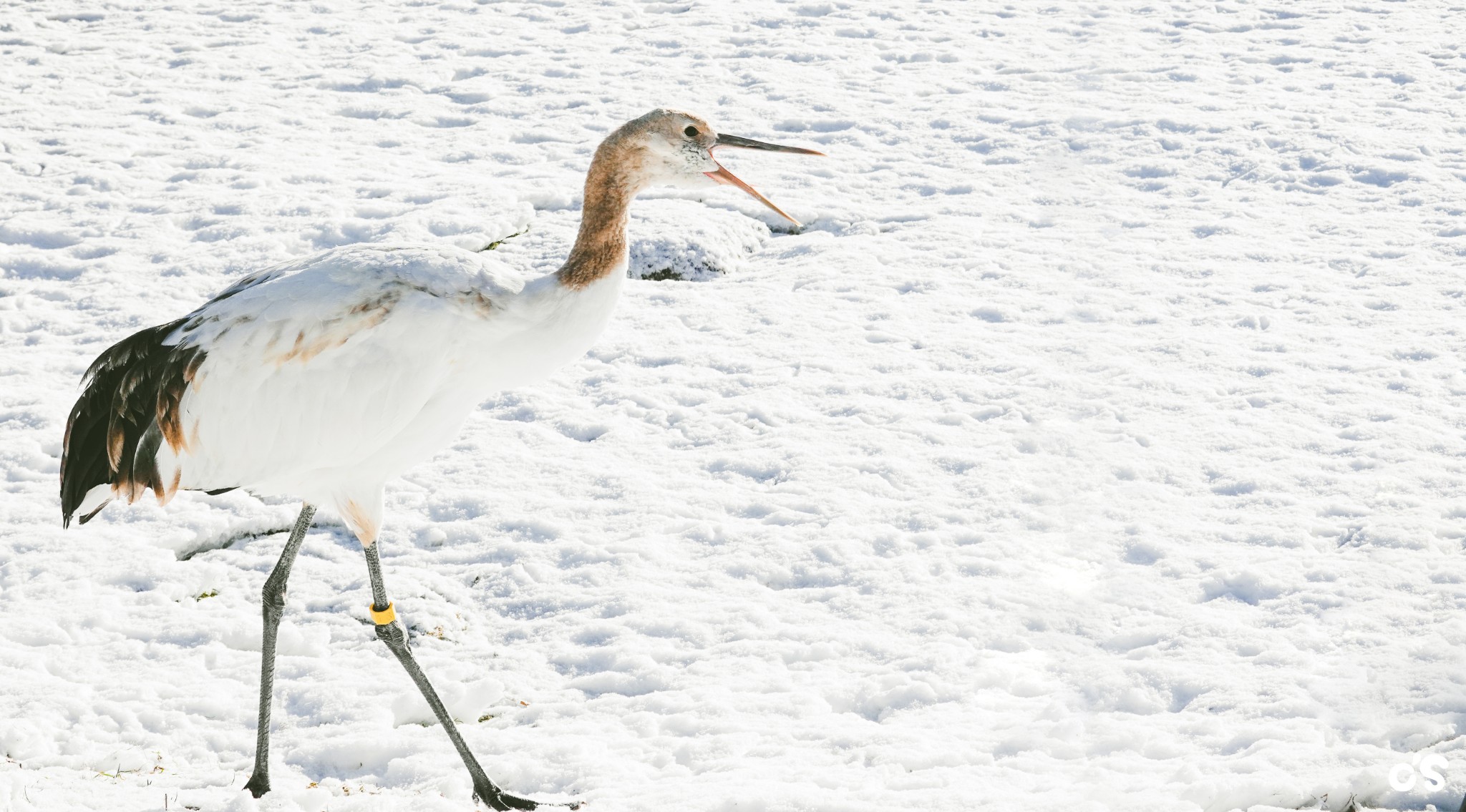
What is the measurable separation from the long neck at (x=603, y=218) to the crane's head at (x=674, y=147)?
0.02m

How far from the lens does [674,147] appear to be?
4223 mm

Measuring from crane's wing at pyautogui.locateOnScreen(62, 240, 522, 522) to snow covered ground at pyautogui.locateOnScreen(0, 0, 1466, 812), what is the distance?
90 cm

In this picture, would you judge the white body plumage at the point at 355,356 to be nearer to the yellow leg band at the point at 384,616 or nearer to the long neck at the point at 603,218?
the long neck at the point at 603,218

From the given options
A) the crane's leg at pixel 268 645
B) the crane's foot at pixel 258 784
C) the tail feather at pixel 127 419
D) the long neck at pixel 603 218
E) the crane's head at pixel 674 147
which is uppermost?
the crane's head at pixel 674 147

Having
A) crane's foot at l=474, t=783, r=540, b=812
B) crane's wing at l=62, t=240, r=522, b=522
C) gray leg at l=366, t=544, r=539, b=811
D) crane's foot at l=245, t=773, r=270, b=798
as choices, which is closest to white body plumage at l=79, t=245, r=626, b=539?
crane's wing at l=62, t=240, r=522, b=522

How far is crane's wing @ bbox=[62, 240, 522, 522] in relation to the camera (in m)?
3.78

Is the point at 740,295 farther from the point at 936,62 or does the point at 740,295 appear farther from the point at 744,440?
the point at 936,62

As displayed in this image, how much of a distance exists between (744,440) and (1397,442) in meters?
2.88

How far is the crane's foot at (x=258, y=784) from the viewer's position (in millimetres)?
3852

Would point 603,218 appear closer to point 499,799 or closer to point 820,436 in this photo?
point 499,799

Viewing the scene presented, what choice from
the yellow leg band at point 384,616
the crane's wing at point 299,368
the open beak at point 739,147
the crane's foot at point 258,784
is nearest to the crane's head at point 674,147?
the open beak at point 739,147

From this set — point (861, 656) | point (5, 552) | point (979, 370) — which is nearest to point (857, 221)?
point (979, 370)

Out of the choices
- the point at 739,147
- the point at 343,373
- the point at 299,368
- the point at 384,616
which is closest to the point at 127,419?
the point at 299,368

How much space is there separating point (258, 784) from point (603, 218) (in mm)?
1991
